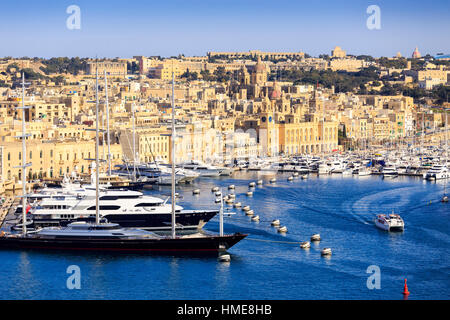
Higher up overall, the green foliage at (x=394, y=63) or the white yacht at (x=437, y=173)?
the green foliage at (x=394, y=63)

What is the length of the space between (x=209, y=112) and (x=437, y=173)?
16.9 metres

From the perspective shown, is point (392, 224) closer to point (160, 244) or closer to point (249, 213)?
point (249, 213)

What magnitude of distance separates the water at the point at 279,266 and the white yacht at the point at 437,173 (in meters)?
7.97

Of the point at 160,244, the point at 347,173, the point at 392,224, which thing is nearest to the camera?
the point at 160,244

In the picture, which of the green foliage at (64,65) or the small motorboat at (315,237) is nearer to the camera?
the small motorboat at (315,237)

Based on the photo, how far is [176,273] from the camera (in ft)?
46.2

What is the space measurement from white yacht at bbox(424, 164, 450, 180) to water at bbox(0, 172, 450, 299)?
7974 millimetres

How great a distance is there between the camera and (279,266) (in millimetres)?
14453

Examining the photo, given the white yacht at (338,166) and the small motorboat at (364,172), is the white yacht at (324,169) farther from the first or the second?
the small motorboat at (364,172)

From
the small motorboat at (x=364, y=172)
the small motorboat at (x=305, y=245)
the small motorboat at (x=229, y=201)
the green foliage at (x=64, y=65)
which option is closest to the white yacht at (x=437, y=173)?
the small motorboat at (x=364, y=172)

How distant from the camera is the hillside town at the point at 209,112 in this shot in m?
28.5

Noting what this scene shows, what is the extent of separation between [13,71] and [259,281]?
57.1m

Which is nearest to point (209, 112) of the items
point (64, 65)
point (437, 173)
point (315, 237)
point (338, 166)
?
point (338, 166)
